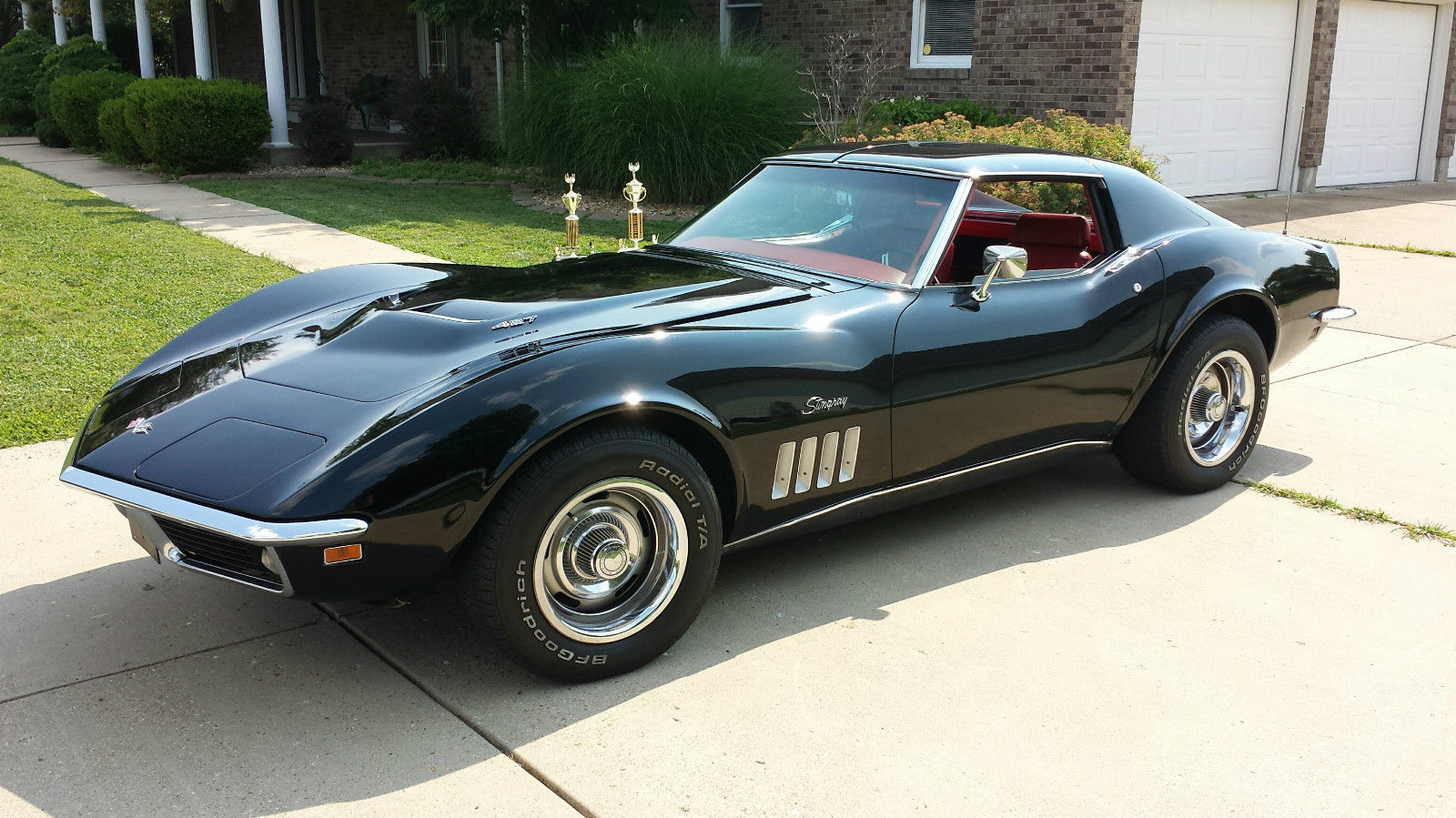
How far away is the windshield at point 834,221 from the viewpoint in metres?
4.20

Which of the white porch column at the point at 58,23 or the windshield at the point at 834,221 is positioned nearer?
the windshield at the point at 834,221

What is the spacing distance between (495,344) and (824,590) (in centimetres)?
139

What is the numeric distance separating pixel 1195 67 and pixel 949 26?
110 inches

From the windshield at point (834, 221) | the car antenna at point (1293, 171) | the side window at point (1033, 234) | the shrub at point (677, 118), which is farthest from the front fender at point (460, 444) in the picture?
the shrub at point (677, 118)

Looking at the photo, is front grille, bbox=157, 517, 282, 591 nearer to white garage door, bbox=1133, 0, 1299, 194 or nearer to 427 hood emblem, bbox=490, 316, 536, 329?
427 hood emblem, bbox=490, 316, 536, 329

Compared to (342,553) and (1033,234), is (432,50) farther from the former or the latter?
(342,553)

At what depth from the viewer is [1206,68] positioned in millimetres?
13594

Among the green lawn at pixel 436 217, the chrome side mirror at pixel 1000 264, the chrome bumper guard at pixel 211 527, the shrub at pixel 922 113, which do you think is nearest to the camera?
the chrome bumper guard at pixel 211 527

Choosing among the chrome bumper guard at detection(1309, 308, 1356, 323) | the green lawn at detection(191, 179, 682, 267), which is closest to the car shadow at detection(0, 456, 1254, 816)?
the chrome bumper guard at detection(1309, 308, 1356, 323)

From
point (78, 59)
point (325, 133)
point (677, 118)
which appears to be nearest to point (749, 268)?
point (677, 118)

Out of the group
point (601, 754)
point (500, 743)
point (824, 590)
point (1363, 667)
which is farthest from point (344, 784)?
point (1363, 667)

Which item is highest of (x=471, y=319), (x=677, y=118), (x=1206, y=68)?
(x=1206, y=68)

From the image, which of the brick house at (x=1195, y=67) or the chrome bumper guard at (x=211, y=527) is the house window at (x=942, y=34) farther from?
the chrome bumper guard at (x=211, y=527)

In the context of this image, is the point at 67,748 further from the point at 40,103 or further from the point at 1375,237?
the point at 40,103
